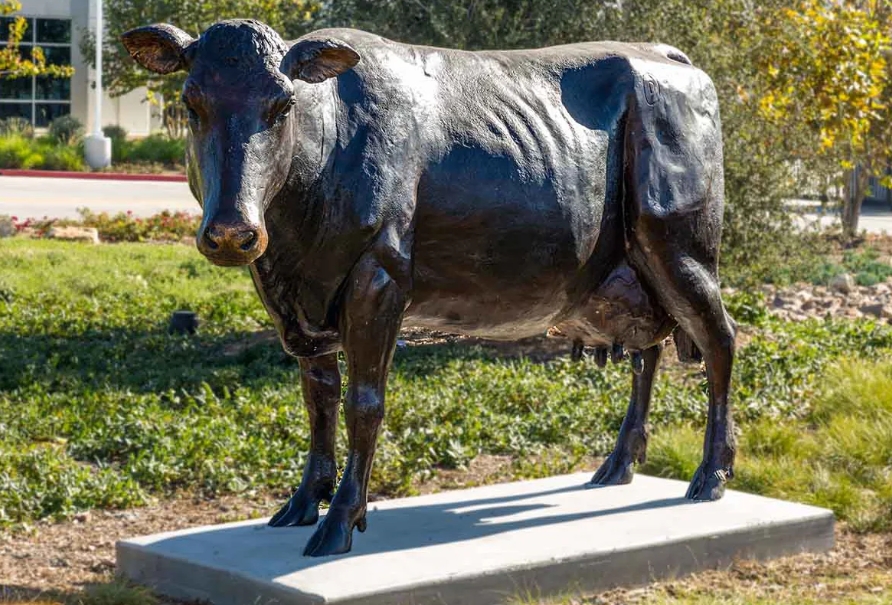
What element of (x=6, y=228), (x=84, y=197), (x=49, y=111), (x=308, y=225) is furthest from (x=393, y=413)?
(x=49, y=111)

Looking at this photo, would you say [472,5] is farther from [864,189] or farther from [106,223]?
[864,189]

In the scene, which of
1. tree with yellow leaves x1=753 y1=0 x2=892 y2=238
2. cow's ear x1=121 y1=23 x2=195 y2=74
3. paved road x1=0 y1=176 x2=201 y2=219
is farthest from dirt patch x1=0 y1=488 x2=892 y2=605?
paved road x1=0 y1=176 x2=201 y2=219

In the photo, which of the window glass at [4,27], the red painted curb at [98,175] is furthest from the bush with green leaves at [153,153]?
the window glass at [4,27]

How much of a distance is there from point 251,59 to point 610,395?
478 centimetres

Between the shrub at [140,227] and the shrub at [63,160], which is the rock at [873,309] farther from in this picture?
the shrub at [63,160]

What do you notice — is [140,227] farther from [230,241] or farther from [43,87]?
[43,87]

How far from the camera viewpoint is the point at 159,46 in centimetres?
453

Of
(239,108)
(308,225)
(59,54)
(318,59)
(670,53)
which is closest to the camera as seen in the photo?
(239,108)

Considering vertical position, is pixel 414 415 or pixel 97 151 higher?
pixel 97 151

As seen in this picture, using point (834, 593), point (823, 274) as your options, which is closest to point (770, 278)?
point (823, 274)

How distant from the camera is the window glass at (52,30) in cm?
3638

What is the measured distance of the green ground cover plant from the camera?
688 cm

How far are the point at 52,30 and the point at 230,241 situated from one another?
34.3m

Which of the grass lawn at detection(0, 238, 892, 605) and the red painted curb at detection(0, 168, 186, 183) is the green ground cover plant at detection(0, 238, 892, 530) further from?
the red painted curb at detection(0, 168, 186, 183)
